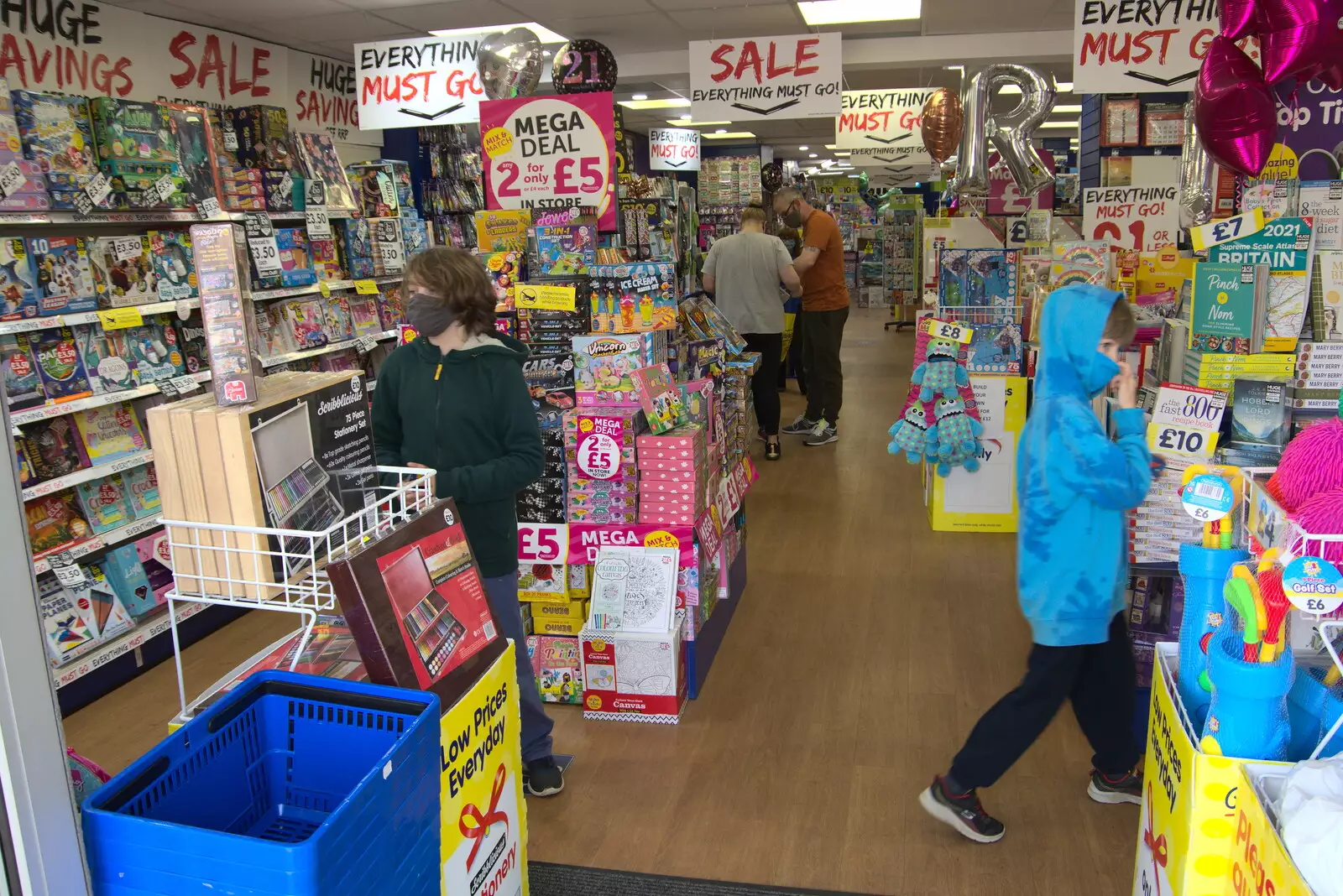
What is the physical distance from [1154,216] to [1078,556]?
455 centimetres

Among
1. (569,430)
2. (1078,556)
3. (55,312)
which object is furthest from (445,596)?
(55,312)

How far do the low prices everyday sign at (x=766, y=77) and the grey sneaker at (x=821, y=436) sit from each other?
255 cm

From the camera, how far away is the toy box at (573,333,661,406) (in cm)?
369

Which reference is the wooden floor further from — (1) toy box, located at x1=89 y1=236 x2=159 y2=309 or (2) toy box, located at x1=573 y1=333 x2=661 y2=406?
(1) toy box, located at x1=89 y1=236 x2=159 y2=309

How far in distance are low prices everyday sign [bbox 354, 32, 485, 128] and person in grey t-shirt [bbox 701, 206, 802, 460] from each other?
2271mm

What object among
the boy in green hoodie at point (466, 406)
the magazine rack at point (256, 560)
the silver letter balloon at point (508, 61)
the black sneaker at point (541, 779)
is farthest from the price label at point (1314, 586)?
the silver letter balloon at point (508, 61)

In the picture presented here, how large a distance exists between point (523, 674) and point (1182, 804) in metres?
1.78

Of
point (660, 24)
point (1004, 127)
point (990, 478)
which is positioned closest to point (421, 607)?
point (990, 478)

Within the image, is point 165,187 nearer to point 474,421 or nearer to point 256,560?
point 474,421

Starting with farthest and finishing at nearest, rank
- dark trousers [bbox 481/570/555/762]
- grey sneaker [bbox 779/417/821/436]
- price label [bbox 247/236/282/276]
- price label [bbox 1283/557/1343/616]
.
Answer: grey sneaker [bbox 779/417/821/436], price label [bbox 247/236/282/276], dark trousers [bbox 481/570/555/762], price label [bbox 1283/557/1343/616]

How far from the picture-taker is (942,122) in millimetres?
7516

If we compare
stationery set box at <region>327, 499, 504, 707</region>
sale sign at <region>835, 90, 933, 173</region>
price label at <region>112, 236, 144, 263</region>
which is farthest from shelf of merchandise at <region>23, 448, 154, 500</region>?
sale sign at <region>835, 90, 933, 173</region>

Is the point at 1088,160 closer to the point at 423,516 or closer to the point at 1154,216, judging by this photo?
the point at 1154,216

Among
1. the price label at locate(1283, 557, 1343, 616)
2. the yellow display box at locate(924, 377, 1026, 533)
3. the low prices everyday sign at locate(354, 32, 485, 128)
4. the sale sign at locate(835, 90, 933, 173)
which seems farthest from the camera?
the sale sign at locate(835, 90, 933, 173)
